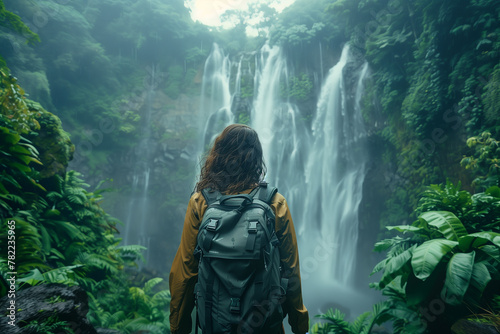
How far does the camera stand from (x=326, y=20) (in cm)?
1460

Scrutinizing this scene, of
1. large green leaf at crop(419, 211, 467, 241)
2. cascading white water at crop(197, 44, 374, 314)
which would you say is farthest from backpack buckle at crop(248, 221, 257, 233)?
cascading white water at crop(197, 44, 374, 314)

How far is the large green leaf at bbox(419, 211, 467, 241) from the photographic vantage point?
302cm

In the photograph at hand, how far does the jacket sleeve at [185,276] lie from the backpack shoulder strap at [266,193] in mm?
409

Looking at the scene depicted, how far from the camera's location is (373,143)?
11148mm

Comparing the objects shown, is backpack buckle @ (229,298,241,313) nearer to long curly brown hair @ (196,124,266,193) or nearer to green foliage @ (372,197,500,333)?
long curly brown hair @ (196,124,266,193)

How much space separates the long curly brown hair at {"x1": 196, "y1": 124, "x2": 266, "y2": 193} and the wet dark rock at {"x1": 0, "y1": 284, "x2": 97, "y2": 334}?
1484mm

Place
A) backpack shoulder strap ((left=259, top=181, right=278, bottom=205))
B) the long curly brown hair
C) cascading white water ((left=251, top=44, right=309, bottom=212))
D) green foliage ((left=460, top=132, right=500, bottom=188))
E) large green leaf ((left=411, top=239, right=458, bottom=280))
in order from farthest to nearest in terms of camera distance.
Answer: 1. cascading white water ((left=251, top=44, right=309, bottom=212))
2. green foliage ((left=460, top=132, right=500, bottom=188))
3. large green leaf ((left=411, top=239, right=458, bottom=280))
4. the long curly brown hair
5. backpack shoulder strap ((left=259, top=181, right=278, bottom=205))

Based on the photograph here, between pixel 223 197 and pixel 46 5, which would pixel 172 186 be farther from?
pixel 223 197

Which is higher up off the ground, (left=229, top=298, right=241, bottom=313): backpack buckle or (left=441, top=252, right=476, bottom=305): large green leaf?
(left=229, top=298, right=241, bottom=313): backpack buckle

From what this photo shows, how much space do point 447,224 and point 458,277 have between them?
2.48 feet

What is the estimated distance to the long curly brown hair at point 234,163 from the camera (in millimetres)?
1797

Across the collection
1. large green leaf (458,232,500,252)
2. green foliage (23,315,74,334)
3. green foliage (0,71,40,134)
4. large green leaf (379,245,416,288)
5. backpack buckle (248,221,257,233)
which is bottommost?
green foliage (23,315,74,334)

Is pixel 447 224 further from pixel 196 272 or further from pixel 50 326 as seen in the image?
pixel 50 326

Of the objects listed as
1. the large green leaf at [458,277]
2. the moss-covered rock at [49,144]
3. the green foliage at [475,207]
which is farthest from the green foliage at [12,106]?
the green foliage at [475,207]
